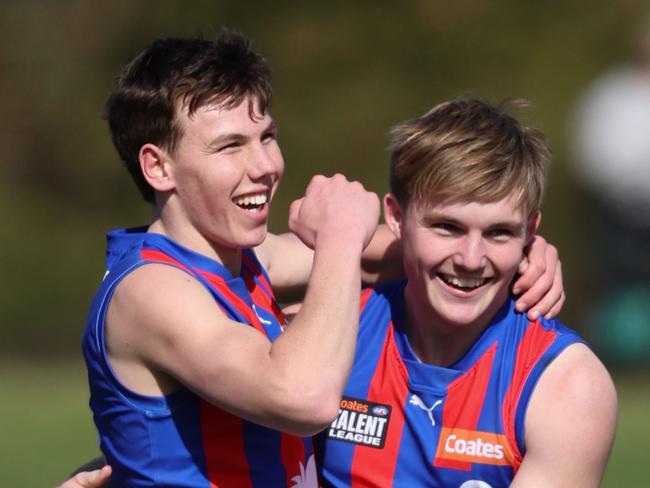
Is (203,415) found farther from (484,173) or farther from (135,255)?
(484,173)

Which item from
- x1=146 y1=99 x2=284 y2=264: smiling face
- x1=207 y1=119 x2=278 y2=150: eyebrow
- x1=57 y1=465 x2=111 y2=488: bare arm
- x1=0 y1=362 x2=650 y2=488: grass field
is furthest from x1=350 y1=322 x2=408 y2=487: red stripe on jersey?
x1=0 y1=362 x2=650 y2=488: grass field

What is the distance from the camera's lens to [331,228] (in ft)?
13.7

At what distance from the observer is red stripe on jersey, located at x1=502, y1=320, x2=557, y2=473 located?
14.7ft

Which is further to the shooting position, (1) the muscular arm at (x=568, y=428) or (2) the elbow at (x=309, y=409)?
(1) the muscular arm at (x=568, y=428)


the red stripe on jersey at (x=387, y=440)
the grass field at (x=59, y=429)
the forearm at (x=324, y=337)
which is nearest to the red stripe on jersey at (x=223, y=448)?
the forearm at (x=324, y=337)

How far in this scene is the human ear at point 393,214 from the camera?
15.9 feet

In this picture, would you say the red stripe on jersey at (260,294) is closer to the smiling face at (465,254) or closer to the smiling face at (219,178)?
the smiling face at (219,178)

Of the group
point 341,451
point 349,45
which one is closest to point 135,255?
point 341,451

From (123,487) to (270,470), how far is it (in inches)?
19.5

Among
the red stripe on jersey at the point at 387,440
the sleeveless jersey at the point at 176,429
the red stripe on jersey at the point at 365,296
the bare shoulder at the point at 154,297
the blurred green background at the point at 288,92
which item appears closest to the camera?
the bare shoulder at the point at 154,297

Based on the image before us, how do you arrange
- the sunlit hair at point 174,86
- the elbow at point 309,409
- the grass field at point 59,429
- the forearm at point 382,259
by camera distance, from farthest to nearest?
the grass field at point 59,429, the forearm at point 382,259, the sunlit hair at point 174,86, the elbow at point 309,409

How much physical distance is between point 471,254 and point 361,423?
72cm

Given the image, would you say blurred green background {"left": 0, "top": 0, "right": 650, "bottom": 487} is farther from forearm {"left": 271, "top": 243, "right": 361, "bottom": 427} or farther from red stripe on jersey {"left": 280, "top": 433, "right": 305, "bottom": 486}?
forearm {"left": 271, "top": 243, "right": 361, "bottom": 427}

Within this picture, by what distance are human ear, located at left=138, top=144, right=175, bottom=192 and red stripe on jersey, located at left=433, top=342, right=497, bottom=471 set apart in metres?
1.17
